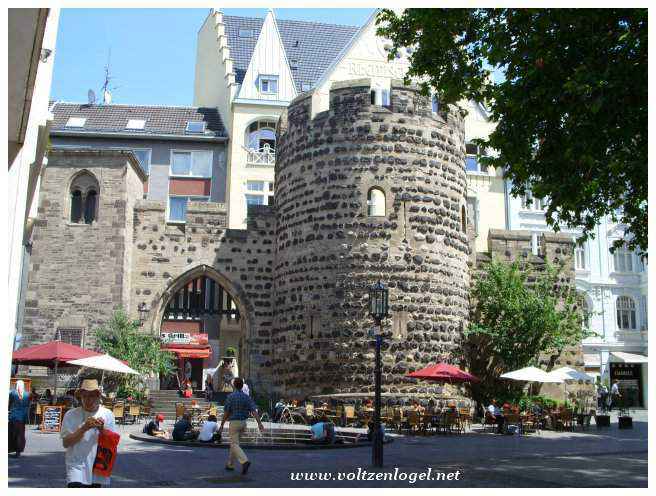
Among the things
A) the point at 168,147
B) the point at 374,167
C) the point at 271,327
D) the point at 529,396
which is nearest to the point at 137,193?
the point at 271,327

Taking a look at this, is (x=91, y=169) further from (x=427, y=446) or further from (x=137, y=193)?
(x=427, y=446)

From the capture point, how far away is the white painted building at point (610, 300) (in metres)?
37.8

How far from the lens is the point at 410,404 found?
20781 millimetres

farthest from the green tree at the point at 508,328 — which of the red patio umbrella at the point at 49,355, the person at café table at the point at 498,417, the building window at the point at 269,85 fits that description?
the building window at the point at 269,85

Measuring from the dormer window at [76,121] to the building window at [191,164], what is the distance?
4.41 metres

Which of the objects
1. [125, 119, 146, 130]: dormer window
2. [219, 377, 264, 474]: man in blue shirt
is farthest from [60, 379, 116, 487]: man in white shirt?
[125, 119, 146, 130]: dormer window

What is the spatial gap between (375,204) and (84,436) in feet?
54.9

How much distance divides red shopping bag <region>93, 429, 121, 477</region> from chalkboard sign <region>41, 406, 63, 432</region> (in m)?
12.8

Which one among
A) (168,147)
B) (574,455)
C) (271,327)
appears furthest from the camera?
(168,147)

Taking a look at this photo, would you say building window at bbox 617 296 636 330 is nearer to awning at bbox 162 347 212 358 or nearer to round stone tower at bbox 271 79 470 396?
round stone tower at bbox 271 79 470 396

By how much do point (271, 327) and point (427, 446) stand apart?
9509mm

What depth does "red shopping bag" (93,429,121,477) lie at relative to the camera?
267 inches

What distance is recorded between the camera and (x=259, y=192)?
3622 centimetres

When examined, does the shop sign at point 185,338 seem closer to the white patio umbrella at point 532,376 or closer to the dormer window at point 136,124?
the dormer window at point 136,124
